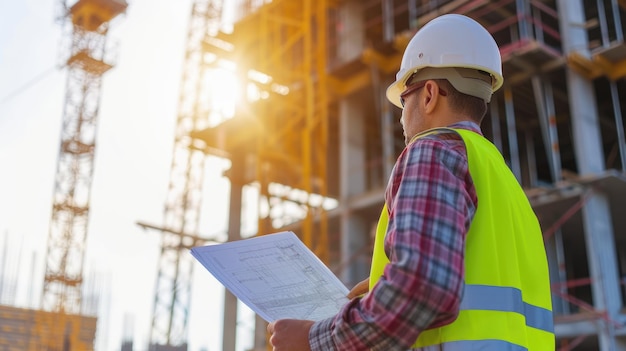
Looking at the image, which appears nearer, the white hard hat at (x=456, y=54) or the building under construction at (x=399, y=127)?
the white hard hat at (x=456, y=54)

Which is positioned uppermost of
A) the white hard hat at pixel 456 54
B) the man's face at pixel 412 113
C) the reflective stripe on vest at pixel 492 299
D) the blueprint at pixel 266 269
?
the white hard hat at pixel 456 54

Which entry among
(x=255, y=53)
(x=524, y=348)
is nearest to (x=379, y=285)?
(x=524, y=348)

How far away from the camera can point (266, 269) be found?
1.72 meters

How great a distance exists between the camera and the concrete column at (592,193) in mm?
12258

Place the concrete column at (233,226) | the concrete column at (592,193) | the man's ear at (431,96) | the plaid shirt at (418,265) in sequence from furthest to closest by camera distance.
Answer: the concrete column at (233,226)
the concrete column at (592,193)
the man's ear at (431,96)
the plaid shirt at (418,265)

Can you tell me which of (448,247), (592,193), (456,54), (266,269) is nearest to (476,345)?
(448,247)

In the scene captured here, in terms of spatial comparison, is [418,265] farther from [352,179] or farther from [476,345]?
[352,179]

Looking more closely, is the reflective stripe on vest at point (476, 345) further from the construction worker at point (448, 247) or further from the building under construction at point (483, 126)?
the building under construction at point (483, 126)

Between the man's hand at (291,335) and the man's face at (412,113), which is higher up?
the man's face at (412,113)

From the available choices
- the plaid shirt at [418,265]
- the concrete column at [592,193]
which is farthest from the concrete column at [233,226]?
the plaid shirt at [418,265]

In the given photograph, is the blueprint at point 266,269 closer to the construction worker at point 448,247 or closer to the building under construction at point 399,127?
the construction worker at point 448,247

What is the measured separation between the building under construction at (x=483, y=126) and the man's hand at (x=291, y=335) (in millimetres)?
11637

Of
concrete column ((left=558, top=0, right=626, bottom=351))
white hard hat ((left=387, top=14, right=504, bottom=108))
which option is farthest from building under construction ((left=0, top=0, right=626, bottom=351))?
white hard hat ((left=387, top=14, right=504, bottom=108))

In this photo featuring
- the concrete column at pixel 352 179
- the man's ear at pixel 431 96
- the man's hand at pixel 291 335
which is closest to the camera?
the man's hand at pixel 291 335
